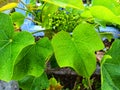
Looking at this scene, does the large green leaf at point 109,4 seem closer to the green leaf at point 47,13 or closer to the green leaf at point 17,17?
the green leaf at point 47,13

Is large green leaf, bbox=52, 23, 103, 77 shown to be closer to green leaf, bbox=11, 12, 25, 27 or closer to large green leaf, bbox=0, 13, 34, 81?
large green leaf, bbox=0, 13, 34, 81

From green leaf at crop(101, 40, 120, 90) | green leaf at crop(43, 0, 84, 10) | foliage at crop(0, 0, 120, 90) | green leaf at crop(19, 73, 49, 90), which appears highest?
green leaf at crop(43, 0, 84, 10)

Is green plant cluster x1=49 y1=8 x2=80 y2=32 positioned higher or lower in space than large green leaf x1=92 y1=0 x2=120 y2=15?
lower

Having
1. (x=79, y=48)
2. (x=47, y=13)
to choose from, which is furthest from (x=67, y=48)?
(x=47, y=13)

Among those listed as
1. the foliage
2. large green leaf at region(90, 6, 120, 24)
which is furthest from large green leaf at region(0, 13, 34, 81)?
large green leaf at region(90, 6, 120, 24)

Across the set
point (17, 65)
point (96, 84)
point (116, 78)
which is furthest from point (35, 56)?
point (96, 84)

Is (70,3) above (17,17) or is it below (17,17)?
above

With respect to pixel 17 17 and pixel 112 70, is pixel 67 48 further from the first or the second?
pixel 17 17
